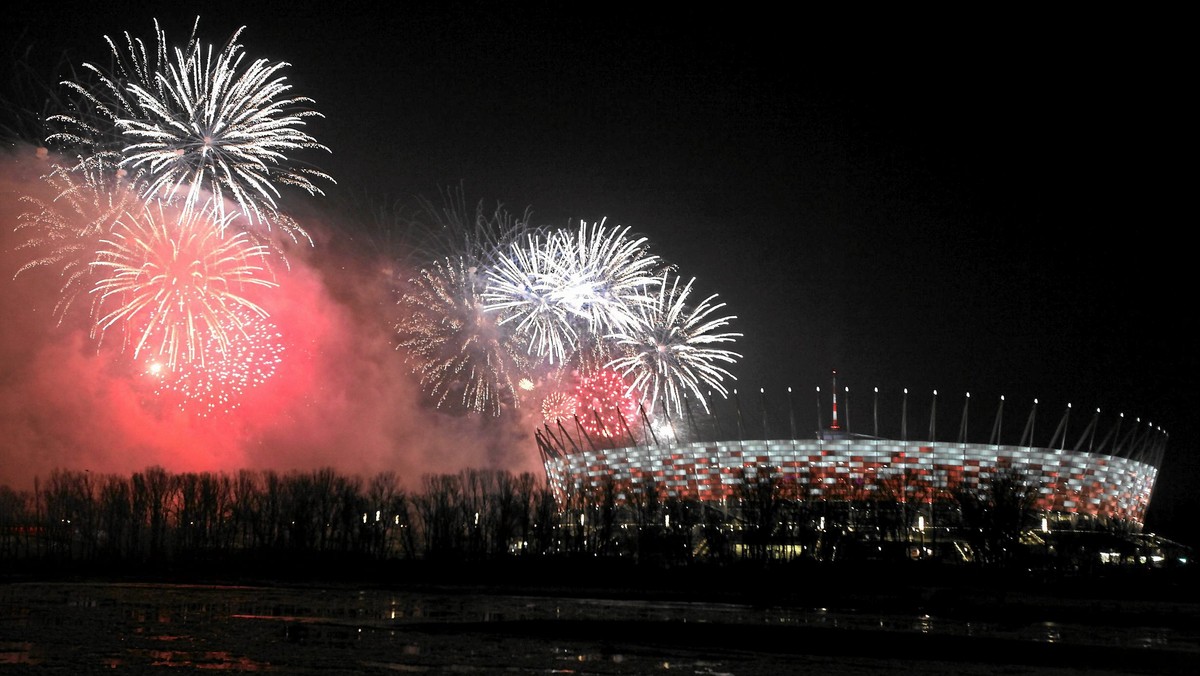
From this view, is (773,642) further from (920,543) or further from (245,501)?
(245,501)

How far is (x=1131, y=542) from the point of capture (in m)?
92.9

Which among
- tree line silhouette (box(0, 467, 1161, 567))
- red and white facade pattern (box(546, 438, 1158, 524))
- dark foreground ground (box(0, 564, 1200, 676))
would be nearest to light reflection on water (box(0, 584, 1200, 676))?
dark foreground ground (box(0, 564, 1200, 676))

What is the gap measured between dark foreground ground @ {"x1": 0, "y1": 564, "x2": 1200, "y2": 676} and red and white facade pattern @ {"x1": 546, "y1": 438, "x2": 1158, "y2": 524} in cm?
3643

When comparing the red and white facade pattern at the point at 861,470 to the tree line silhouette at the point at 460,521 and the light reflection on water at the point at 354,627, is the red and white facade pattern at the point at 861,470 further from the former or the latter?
the light reflection on water at the point at 354,627

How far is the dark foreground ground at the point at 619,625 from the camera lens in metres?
26.8

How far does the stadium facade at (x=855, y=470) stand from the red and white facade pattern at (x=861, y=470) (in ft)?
0.30

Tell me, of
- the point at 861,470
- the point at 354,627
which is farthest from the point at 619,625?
the point at 861,470

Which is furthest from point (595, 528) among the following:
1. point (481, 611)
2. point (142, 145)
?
point (142, 145)

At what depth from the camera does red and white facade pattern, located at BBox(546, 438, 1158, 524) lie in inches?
3851

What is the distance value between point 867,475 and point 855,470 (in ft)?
4.46

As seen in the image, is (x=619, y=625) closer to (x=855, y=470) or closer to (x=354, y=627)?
(x=354, y=627)

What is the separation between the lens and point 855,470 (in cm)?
10038

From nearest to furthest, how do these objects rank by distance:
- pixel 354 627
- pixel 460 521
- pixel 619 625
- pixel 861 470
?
pixel 354 627
pixel 619 625
pixel 460 521
pixel 861 470

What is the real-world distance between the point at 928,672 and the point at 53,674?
1984 cm
